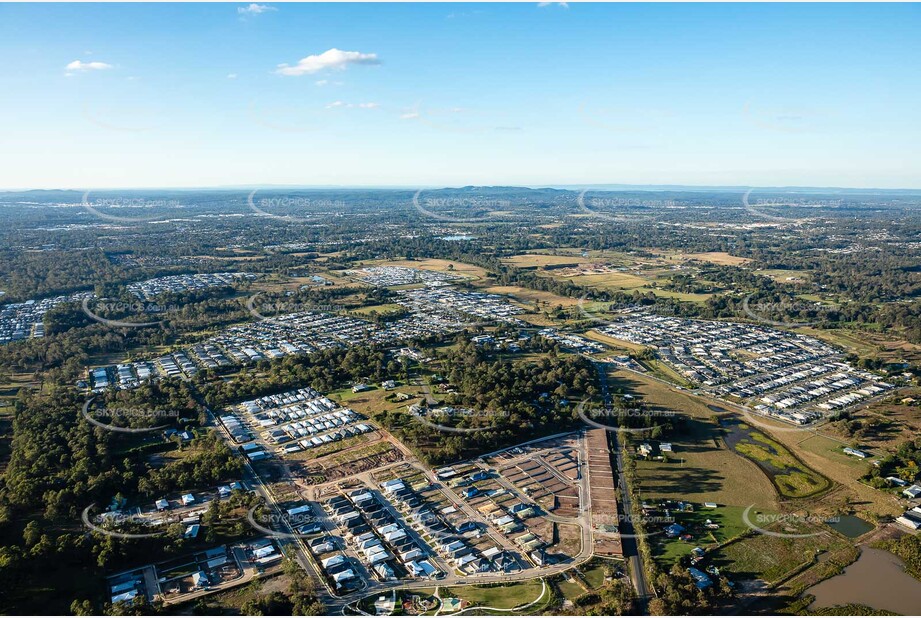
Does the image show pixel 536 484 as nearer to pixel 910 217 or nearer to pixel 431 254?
pixel 431 254

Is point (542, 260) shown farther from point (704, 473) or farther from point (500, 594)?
point (500, 594)

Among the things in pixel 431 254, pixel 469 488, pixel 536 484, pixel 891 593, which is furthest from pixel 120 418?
pixel 431 254

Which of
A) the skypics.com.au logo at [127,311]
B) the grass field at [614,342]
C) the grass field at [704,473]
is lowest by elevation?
the grass field at [704,473]

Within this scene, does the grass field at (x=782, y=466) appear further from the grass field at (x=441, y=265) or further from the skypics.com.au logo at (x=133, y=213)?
the skypics.com.au logo at (x=133, y=213)

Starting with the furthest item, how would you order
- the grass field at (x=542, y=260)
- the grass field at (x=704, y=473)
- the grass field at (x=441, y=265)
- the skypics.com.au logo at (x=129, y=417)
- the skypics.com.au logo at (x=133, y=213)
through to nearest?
the skypics.com.au logo at (x=133, y=213) → the grass field at (x=542, y=260) → the grass field at (x=441, y=265) → the skypics.com.au logo at (x=129, y=417) → the grass field at (x=704, y=473)

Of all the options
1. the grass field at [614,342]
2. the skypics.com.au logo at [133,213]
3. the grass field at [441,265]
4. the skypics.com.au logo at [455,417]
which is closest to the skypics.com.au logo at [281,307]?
the grass field at [441,265]

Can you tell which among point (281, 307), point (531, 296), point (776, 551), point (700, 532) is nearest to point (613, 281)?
point (531, 296)

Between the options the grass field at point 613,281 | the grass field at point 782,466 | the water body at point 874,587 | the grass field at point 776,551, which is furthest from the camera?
the grass field at point 613,281
